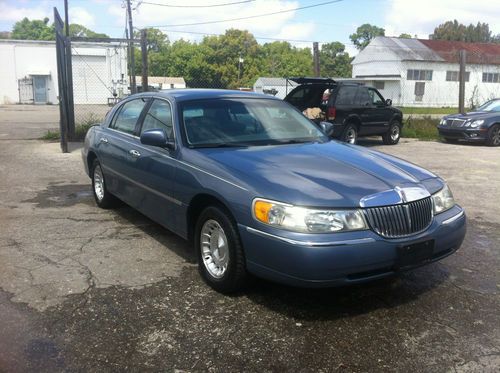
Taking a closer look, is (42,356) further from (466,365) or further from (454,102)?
(454,102)

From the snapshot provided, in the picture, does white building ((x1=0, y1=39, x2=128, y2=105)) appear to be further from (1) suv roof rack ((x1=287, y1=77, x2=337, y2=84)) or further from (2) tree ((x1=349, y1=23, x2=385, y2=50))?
(2) tree ((x1=349, y1=23, x2=385, y2=50))

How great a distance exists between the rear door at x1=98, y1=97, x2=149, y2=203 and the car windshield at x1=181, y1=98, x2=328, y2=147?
889 millimetres

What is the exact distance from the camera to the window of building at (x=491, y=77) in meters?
50.0

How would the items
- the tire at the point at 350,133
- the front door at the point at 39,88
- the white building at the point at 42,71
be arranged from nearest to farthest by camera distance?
the tire at the point at 350,133
the white building at the point at 42,71
the front door at the point at 39,88

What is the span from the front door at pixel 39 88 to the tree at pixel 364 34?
7229 cm

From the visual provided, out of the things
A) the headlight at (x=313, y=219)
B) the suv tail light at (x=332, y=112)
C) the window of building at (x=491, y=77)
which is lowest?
the headlight at (x=313, y=219)

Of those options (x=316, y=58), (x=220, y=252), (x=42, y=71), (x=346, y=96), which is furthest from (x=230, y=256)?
(x=42, y=71)

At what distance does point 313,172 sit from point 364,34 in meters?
107

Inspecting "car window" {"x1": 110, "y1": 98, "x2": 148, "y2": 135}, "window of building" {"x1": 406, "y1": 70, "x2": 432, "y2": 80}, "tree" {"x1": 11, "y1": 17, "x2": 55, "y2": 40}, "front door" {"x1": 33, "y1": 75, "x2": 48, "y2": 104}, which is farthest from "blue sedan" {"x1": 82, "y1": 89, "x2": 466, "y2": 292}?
"tree" {"x1": 11, "y1": 17, "x2": 55, "y2": 40}

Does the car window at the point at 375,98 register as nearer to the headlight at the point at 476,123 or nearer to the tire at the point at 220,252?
the headlight at the point at 476,123

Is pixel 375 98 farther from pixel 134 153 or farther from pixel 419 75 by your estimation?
pixel 419 75

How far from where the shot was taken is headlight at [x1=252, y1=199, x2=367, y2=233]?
329cm

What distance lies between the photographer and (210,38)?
82250 mm

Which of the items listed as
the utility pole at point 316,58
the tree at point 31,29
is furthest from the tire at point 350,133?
the tree at point 31,29
